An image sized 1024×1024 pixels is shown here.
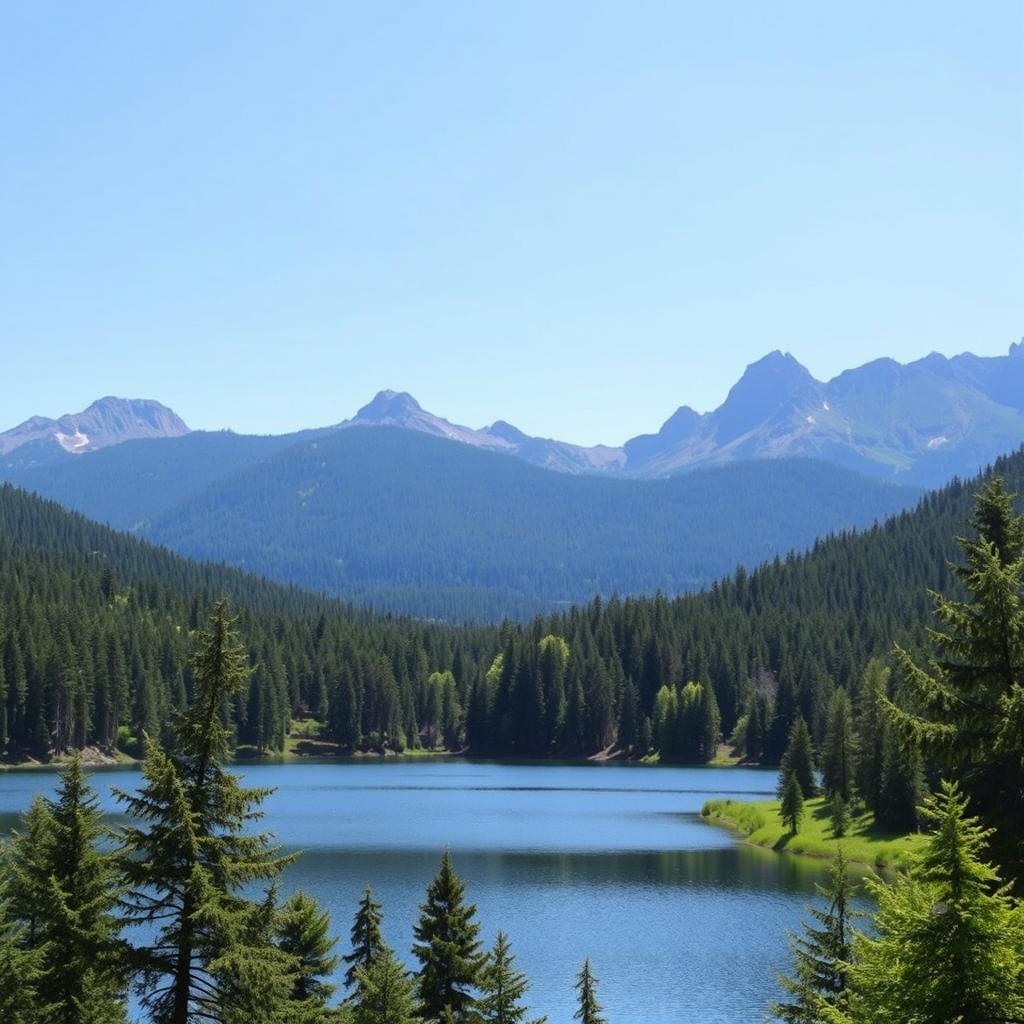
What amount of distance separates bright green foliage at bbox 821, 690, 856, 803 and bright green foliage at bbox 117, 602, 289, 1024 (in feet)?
241

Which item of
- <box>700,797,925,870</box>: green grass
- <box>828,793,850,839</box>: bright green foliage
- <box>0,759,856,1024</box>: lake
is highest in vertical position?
<box>828,793,850,839</box>: bright green foliage

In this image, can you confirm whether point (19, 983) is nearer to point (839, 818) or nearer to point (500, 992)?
point (500, 992)

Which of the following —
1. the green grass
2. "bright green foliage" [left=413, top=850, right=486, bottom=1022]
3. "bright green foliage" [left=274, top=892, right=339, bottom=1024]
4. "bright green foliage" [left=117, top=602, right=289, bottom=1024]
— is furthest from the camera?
the green grass

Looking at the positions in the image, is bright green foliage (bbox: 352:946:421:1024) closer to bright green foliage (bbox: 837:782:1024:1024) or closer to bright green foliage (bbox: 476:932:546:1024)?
bright green foliage (bbox: 476:932:546:1024)

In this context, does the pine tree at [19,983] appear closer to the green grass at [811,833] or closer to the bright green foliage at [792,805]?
the green grass at [811,833]

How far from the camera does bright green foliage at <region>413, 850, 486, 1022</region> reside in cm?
3177

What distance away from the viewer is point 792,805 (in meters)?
88.0

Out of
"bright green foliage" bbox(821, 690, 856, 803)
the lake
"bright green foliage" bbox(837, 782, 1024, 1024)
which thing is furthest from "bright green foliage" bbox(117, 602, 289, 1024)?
"bright green foliage" bbox(821, 690, 856, 803)

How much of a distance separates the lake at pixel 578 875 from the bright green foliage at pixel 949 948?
1243 inches

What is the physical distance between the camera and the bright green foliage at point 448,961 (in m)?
31.8

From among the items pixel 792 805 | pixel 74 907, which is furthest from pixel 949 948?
pixel 792 805

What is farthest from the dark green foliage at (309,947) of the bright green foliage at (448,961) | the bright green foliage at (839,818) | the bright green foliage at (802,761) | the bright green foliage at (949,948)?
the bright green foliage at (802,761)

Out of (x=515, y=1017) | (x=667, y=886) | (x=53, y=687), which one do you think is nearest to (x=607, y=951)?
(x=667, y=886)

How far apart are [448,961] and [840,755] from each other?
6456 centimetres
